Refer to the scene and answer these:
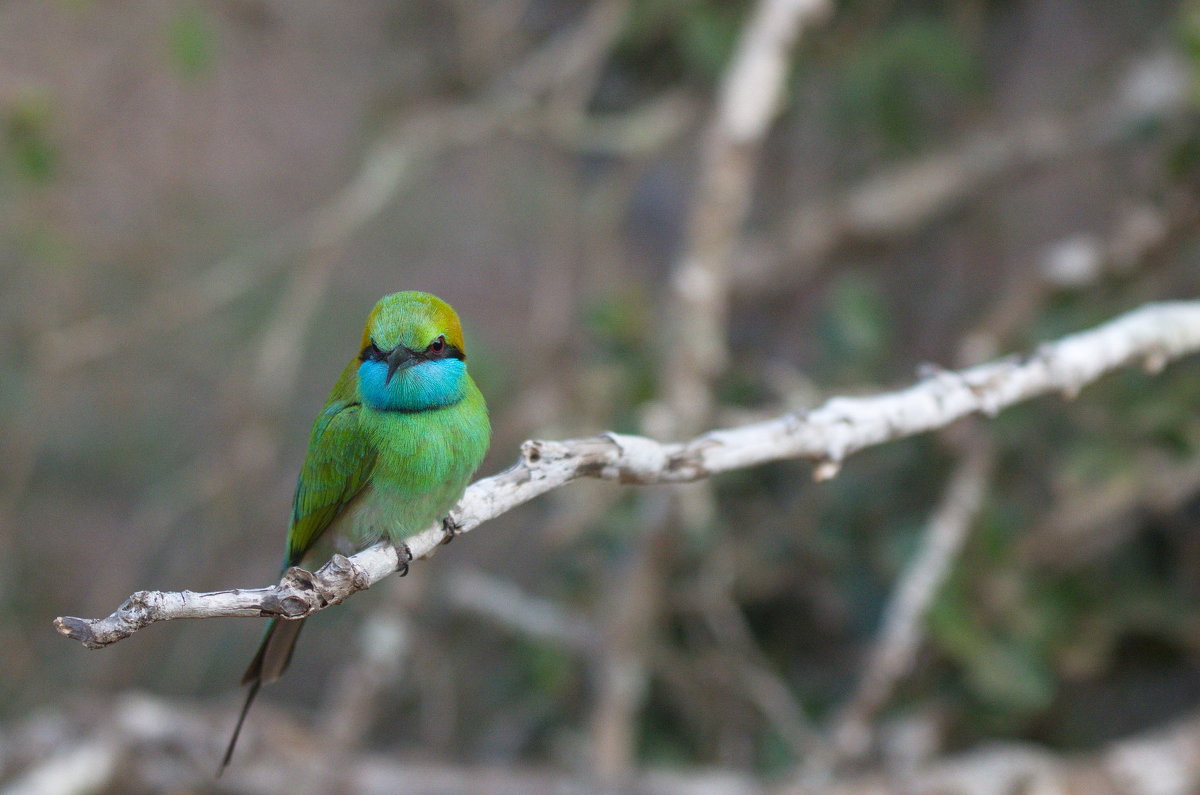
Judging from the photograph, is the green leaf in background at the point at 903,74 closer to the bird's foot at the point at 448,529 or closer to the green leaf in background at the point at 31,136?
the green leaf in background at the point at 31,136

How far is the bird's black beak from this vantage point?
5.11 feet

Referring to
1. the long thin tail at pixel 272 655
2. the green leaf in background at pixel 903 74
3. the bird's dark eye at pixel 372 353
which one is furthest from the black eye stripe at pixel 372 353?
the green leaf in background at pixel 903 74

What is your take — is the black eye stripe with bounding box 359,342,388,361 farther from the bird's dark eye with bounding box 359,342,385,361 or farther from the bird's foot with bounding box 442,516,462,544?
the bird's foot with bounding box 442,516,462,544

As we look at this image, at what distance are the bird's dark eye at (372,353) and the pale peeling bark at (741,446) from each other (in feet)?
0.75

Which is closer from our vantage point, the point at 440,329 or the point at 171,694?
the point at 440,329

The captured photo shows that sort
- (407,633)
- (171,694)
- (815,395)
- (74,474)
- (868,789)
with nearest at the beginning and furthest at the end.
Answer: (868,789) < (815,395) < (407,633) < (171,694) < (74,474)

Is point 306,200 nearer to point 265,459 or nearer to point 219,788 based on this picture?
point 265,459

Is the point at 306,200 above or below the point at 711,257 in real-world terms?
above

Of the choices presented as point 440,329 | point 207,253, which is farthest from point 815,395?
point 207,253

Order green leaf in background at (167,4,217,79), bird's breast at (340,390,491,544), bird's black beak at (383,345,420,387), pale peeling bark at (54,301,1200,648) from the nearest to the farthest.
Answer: pale peeling bark at (54,301,1200,648) < bird's black beak at (383,345,420,387) < bird's breast at (340,390,491,544) < green leaf in background at (167,4,217,79)

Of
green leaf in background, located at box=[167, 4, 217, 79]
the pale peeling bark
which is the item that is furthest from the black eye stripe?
green leaf in background, located at box=[167, 4, 217, 79]

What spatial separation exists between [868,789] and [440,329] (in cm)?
188

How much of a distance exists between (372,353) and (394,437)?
0.16 metres

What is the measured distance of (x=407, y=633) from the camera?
3.52 metres
